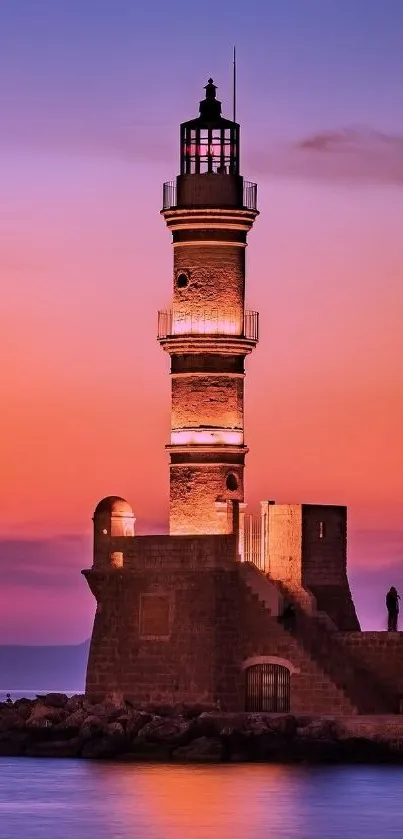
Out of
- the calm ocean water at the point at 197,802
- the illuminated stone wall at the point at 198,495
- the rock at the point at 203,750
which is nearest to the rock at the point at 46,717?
the calm ocean water at the point at 197,802

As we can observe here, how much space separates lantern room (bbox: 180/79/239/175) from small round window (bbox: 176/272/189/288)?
255 cm

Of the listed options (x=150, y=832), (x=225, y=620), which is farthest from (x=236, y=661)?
(x=150, y=832)

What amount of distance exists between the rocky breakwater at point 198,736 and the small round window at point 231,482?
554 cm

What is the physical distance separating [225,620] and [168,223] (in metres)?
9.44

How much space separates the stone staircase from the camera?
68.7 meters

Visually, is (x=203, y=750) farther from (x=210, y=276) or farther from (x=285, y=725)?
(x=210, y=276)

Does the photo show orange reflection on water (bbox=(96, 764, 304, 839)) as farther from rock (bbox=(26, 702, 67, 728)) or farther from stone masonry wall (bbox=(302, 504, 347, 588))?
stone masonry wall (bbox=(302, 504, 347, 588))

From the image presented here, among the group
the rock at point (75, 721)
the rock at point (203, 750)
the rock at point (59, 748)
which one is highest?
the rock at point (75, 721)

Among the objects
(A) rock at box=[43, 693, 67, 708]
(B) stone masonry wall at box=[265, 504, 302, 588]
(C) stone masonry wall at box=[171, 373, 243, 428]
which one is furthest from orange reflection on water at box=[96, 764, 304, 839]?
(C) stone masonry wall at box=[171, 373, 243, 428]

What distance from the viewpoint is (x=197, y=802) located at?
6203 centimetres

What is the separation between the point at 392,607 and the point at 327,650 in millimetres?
3026

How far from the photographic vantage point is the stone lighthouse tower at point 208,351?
7125 centimetres

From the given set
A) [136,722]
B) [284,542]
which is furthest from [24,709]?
[284,542]

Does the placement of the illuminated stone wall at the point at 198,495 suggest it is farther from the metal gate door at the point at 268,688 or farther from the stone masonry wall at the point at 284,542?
the metal gate door at the point at 268,688
